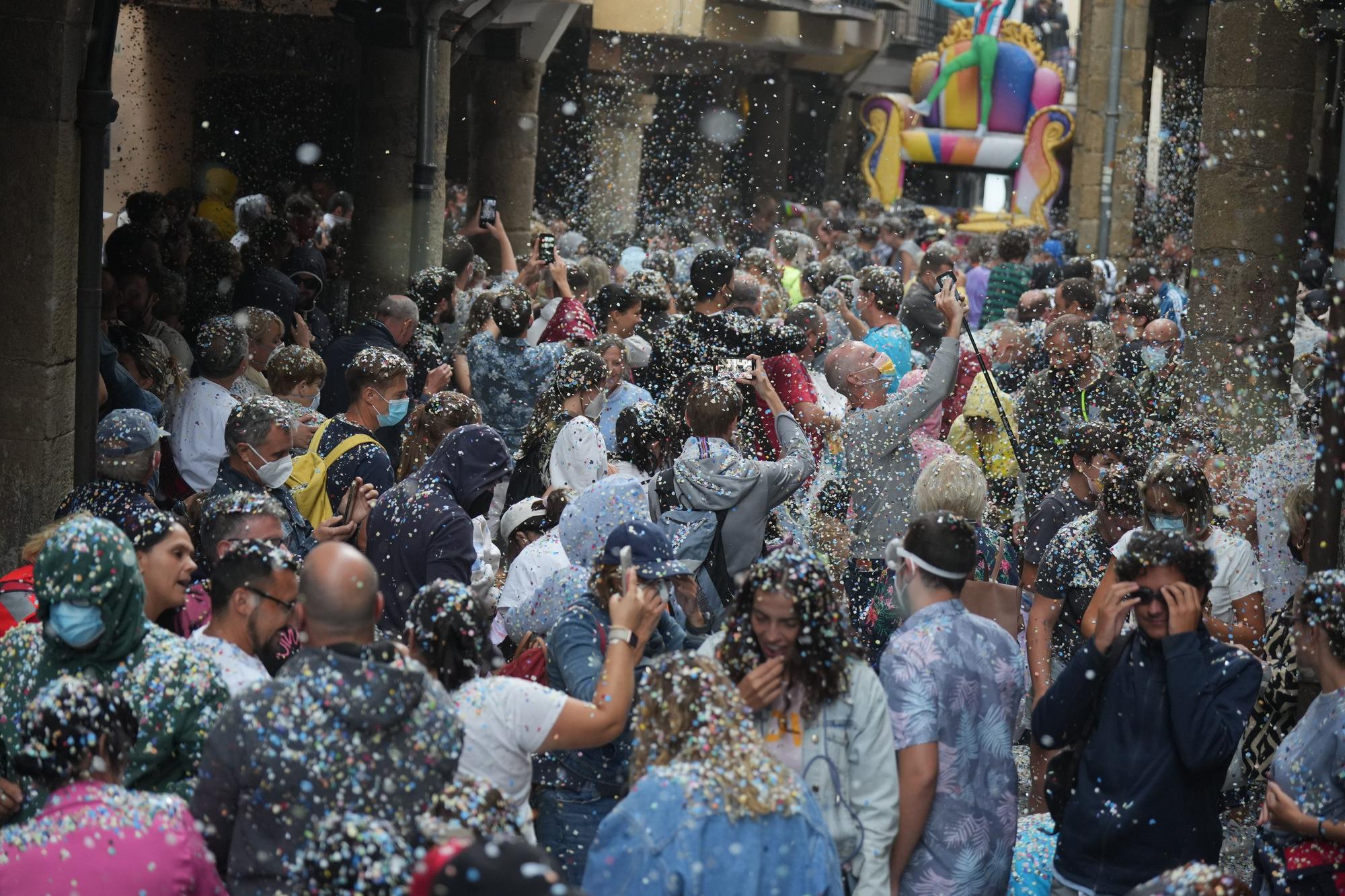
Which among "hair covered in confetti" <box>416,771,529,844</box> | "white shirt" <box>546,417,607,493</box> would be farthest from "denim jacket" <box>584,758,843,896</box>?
"white shirt" <box>546,417,607,493</box>

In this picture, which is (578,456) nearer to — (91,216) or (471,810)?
(91,216)

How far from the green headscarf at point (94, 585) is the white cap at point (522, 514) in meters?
2.46

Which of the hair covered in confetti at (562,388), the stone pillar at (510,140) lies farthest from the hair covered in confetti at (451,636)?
the stone pillar at (510,140)

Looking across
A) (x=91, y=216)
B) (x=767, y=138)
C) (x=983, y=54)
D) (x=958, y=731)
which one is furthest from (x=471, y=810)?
(x=983, y=54)

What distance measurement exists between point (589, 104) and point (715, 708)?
1856cm

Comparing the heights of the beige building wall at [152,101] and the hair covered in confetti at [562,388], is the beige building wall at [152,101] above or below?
above

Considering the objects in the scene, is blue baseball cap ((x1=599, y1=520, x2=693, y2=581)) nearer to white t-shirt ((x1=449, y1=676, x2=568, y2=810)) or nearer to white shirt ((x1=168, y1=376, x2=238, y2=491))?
white t-shirt ((x1=449, y1=676, x2=568, y2=810))

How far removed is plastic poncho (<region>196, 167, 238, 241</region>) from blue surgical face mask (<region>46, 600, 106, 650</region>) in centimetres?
946

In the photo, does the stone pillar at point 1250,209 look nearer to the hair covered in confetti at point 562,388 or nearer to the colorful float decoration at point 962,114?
the hair covered in confetti at point 562,388

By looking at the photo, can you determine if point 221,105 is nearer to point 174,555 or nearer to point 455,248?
point 455,248

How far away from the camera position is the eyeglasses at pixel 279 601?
404cm

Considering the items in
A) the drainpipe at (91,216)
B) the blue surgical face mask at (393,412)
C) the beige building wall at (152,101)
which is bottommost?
the blue surgical face mask at (393,412)

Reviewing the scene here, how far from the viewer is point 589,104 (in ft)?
69.6

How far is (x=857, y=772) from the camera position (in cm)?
382
